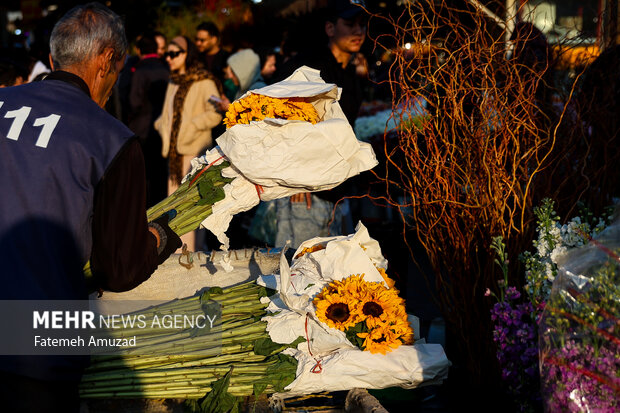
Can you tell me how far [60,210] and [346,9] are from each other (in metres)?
2.87

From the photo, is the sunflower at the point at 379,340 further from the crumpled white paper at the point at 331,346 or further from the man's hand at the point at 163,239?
the man's hand at the point at 163,239

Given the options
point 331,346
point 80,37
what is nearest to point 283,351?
point 331,346

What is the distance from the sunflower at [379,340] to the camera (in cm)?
299

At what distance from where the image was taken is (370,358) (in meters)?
3.00

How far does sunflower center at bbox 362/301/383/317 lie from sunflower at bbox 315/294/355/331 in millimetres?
52

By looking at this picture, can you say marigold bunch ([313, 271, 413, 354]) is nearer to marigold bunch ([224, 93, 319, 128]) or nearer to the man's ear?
marigold bunch ([224, 93, 319, 128])

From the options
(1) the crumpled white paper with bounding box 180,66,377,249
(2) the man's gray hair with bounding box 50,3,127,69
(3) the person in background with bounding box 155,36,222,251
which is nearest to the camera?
(2) the man's gray hair with bounding box 50,3,127,69

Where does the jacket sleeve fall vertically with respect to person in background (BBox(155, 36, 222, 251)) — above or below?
above

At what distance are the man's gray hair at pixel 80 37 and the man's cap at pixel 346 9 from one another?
92.1 inches

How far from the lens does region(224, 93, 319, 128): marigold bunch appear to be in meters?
3.21

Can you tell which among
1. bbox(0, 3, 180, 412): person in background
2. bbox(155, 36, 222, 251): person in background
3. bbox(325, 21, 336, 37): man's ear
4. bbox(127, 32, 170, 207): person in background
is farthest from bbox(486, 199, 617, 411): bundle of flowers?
bbox(127, 32, 170, 207): person in background

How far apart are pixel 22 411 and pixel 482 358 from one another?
1.88 meters

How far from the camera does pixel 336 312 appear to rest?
119 inches

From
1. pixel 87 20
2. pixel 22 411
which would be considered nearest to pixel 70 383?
pixel 22 411
